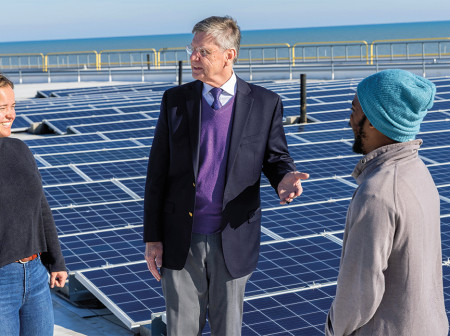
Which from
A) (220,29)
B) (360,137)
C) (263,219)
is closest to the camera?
(360,137)

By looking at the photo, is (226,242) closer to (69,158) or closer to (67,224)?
(67,224)

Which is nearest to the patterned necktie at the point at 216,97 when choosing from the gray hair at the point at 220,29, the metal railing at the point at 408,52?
the gray hair at the point at 220,29

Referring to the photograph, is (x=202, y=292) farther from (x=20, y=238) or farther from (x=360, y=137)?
(x=360, y=137)

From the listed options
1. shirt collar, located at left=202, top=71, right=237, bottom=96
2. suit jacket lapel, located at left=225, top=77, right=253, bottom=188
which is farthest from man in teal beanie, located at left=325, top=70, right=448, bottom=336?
shirt collar, located at left=202, top=71, right=237, bottom=96

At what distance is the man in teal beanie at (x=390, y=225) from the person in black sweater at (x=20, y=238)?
157cm

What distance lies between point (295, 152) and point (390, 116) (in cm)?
871

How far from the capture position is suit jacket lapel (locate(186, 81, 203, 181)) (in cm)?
415

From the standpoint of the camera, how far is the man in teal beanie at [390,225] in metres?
2.93

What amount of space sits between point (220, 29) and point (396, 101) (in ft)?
4.62

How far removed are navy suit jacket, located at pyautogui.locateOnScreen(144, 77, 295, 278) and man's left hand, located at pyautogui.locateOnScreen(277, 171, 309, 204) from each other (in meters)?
0.11

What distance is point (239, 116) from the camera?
4.22m

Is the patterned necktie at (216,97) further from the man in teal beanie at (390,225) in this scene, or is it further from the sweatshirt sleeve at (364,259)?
the sweatshirt sleeve at (364,259)

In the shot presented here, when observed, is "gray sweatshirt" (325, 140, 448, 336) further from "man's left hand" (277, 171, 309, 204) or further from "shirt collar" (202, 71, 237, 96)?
"shirt collar" (202, 71, 237, 96)

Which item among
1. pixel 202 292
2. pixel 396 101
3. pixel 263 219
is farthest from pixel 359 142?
pixel 263 219
